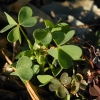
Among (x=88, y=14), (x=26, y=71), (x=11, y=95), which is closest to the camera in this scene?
(x=26, y=71)

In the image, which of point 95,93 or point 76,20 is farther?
point 76,20

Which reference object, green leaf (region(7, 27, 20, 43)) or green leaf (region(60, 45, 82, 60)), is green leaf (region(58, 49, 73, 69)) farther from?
green leaf (region(7, 27, 20, 43))

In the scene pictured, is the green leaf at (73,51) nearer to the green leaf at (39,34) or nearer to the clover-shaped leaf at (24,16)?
the green leaf at (39,34)

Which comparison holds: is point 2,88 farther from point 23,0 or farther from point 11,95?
point 23,0

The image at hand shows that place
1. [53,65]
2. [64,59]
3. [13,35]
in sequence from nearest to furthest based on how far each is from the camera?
1. [64,59]
2. [13,35]
3. [53,65]

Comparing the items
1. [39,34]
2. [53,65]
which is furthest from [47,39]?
[53,65]

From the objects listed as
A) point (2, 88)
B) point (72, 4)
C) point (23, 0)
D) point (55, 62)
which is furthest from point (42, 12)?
point (2, 88)

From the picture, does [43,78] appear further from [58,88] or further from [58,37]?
[58,37]
